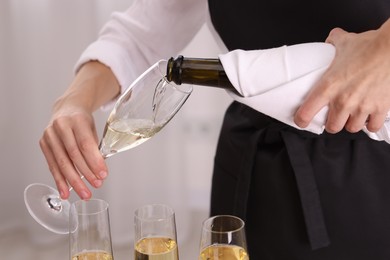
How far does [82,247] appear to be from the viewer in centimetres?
75

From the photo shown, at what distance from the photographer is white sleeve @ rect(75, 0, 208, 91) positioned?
1179mm

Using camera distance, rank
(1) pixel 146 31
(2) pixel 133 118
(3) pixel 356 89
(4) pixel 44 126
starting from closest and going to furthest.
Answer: (3) pixel 356 89, (2) pixel 133 118, (1) pixel 146 31, (4) pixel 44 126

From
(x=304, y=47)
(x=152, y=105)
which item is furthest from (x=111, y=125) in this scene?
(x=304, y=47)

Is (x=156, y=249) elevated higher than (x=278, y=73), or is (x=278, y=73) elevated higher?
(x=278, y=73)

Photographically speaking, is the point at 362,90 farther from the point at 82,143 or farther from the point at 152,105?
the point at 82,143

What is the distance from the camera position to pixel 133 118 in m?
0.83

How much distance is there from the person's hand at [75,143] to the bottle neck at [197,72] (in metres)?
0.21

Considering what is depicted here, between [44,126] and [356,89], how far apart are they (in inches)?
69.9

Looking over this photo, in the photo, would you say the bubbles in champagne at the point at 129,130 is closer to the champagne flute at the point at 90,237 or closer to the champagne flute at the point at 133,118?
the champagne flute at the point at 133,118

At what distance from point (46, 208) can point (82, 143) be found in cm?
11

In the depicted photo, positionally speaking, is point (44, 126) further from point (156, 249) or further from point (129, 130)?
point (156, 249)

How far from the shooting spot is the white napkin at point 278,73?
708 millimetres

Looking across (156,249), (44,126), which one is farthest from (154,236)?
(44,126)

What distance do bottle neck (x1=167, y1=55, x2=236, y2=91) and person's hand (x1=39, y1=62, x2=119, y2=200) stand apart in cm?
21
